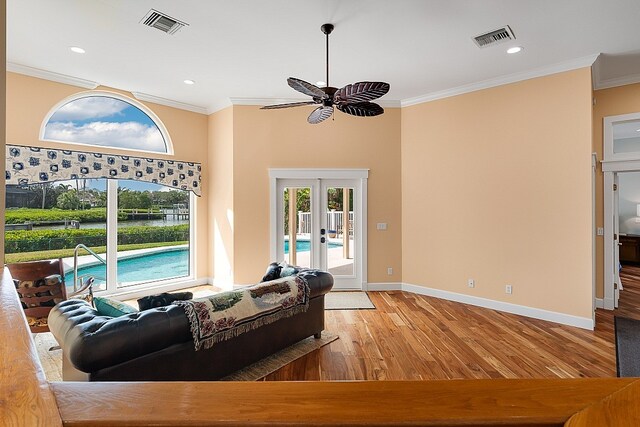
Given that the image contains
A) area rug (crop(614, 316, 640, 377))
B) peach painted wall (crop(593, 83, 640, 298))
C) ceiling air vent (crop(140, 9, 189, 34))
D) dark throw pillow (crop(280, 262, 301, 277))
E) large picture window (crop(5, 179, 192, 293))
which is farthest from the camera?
peach painted wall (crop(593, 83, 640, 298))

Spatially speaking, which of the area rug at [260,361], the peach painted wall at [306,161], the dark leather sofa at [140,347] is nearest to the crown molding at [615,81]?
the peach painted wall at [306,161]

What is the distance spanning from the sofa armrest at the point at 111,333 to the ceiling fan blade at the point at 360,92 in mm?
2312

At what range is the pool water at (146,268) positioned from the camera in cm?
488

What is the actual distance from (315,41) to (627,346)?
4.81 m

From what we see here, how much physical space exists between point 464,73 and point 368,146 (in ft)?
5.96

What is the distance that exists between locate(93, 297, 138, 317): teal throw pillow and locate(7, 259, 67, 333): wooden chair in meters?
1.03

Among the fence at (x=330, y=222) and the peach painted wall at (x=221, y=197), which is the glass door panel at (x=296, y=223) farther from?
the peach painted wall at (x=221, y=197)

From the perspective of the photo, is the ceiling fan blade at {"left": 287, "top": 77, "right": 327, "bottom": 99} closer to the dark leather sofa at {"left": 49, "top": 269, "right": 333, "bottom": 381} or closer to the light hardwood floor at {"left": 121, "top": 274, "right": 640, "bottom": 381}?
the dark leather sofa at {"left": 49, "top": 269, "right": 333, "bottom": 381}

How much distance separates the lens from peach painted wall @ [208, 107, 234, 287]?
217 inches

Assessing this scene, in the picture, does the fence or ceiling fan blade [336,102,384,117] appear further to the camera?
the fence

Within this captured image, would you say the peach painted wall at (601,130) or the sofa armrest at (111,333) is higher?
the peach painted wall at (601,130)

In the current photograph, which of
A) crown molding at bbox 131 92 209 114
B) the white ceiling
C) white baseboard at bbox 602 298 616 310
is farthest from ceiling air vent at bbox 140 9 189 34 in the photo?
white baseboard at bbox 602 298 616 310

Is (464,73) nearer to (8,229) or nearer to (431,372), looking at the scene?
(431,372)

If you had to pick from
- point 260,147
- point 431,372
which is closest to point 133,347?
point 431,372
